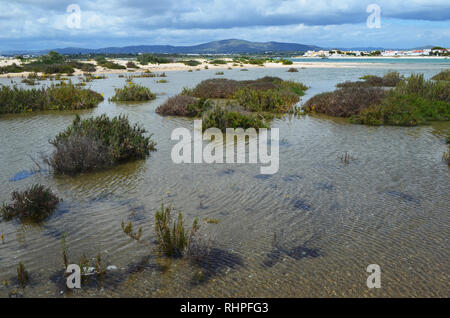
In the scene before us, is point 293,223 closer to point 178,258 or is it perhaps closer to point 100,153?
point 178,258

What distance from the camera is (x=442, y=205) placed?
20.4 ft

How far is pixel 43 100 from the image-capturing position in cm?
1691

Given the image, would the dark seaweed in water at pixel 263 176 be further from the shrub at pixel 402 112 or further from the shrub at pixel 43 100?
the shrub at pixel 43 100

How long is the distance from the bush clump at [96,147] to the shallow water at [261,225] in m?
0.34

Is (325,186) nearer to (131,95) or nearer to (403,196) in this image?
(403,196)

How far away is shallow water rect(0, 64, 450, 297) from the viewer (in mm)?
4098

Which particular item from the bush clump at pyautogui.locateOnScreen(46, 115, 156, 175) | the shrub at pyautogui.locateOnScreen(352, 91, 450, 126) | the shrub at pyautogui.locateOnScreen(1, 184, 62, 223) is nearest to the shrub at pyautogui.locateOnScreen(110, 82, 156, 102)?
the bush clump at pyautogui.locateOnScreen(46, 115, 156, 175)

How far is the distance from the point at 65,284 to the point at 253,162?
5.60 m

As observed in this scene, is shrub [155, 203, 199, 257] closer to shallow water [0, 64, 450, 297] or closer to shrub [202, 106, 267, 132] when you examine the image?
shallow water [0, 64, 450, 297]

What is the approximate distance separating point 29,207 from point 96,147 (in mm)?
2532

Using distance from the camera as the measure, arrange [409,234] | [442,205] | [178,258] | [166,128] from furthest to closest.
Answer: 1. [166,128]
2. [442,205]
3. [409,234]
4. [178,258]

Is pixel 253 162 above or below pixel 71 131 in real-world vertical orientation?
below

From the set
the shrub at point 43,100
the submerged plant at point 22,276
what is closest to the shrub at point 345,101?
the shrub at point 43,100
